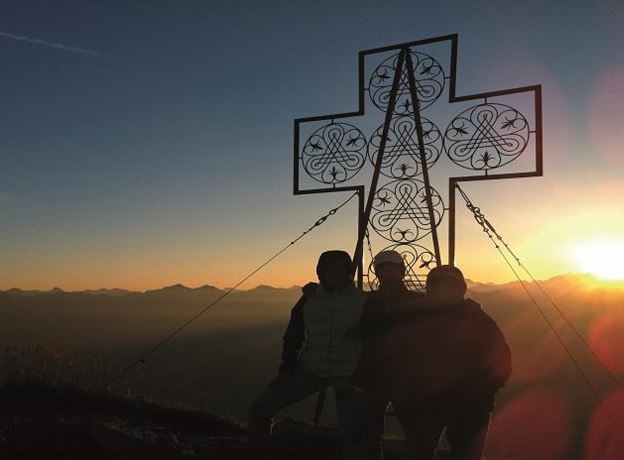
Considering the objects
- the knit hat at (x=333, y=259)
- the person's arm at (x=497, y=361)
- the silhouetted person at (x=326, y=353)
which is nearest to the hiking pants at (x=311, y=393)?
the silhouetted person at (x=326, y=353)

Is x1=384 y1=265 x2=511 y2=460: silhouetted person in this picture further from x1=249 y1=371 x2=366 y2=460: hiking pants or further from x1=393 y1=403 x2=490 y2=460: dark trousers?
x1=249 y1=371 x2=366 y2=460: hiking pants

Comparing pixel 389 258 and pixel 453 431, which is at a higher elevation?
pixel 389 258

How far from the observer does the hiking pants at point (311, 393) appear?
445 centimetres

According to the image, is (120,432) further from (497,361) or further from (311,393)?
(497,361)

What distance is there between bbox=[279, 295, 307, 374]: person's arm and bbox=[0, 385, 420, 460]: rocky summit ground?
1.31 metres

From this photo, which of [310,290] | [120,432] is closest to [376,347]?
[310,290]

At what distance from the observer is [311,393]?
15.1 feet

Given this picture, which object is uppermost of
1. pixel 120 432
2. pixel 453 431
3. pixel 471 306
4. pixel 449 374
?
pixel 471 306

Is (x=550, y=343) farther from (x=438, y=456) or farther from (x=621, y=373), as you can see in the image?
(x=438, y=456)

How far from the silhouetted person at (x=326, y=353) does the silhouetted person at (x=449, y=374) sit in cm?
42

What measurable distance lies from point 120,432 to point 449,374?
10.1ft

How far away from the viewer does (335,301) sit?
460cm

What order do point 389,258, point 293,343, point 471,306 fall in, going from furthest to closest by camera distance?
point 389,258, point 293,343, point 471,306

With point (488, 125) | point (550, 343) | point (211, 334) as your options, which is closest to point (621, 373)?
point (550, 343)
